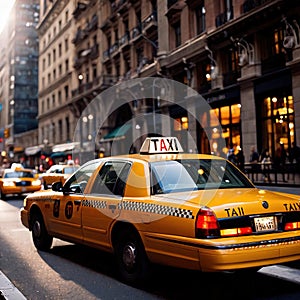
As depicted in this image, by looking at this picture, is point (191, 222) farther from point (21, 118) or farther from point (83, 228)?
point (21, 118)

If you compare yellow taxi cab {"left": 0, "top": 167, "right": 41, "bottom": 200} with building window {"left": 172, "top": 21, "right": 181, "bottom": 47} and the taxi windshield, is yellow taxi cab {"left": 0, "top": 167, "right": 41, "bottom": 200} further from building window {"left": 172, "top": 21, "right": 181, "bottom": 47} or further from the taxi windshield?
building window {"left": 172, "top": 21, "right": 181, "bottom": 47}

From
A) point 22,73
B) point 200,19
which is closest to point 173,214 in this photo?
point 200,19

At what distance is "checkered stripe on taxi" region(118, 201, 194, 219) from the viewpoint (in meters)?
4.53

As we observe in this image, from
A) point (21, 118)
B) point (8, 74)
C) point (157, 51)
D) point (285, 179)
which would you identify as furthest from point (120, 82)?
point (8, 74)

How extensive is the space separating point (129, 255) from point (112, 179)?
1213mm

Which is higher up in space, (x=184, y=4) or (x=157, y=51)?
(x=184, y=4)

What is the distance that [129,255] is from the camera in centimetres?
526

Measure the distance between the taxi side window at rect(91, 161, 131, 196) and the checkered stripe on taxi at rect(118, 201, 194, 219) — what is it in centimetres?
33

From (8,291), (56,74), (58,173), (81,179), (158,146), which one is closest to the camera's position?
(8,291)

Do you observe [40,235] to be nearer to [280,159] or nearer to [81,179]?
[81,179]

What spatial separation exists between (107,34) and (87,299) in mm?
37902

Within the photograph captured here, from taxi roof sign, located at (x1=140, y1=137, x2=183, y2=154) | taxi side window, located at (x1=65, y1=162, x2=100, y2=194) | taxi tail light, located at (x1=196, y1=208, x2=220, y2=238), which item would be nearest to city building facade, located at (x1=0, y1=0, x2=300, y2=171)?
taxi roof sign, located at (x1=140, y1=137, x2=183, y2=154)

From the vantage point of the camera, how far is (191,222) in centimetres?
444

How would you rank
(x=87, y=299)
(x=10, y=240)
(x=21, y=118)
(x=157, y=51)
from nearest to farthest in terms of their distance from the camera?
(x=87, y=299) → (x=10, y=240) → (x=157, y=51) → (x=21, y=118)
